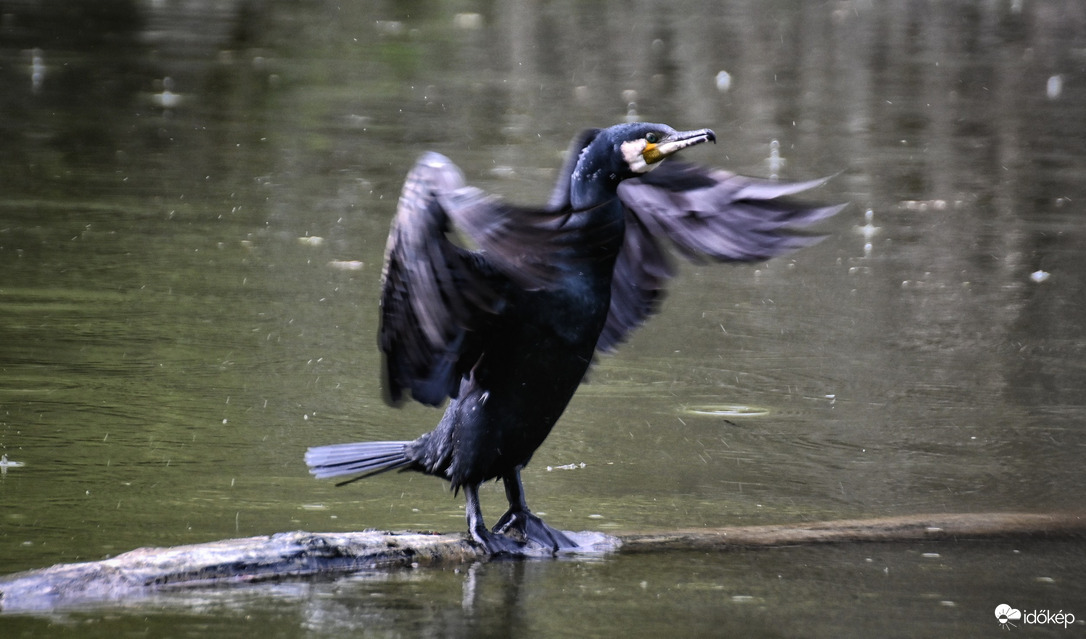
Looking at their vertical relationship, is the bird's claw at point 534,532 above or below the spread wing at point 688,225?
below

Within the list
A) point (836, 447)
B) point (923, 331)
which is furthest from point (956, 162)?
point (836, 447)

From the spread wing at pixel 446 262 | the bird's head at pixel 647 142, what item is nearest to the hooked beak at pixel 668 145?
the bird's head at pixel 647 142

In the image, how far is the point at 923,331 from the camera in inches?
268

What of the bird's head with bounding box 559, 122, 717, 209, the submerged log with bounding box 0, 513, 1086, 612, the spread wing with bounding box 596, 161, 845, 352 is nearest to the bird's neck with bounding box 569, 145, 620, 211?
the bird's head with bounding box 559, 122, 717, 209

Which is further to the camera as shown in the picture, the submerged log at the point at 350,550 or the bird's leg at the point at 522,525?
the bird's leg at the point at 522,525

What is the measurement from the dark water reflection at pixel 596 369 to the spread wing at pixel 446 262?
2.02 ft

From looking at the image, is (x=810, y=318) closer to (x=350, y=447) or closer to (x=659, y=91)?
(x=350, y=447)

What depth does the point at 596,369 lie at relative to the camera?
6.09m

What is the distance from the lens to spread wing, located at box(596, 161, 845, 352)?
440 cm

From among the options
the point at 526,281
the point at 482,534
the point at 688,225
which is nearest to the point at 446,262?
the point at 526,281

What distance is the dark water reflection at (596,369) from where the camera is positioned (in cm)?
396

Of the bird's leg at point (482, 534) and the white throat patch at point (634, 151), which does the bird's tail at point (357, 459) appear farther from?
the white throat patch at point (634, 151)

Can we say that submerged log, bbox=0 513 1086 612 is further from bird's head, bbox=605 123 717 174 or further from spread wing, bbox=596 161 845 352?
bird's head, bbox=605 123 717 174

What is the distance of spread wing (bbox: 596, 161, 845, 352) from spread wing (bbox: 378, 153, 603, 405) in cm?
68
